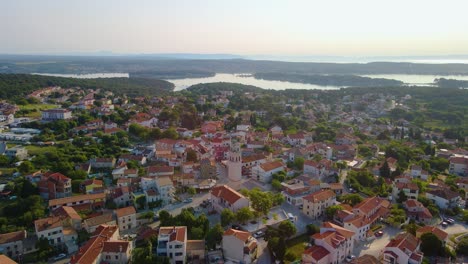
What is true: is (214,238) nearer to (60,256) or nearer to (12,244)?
(60,256)

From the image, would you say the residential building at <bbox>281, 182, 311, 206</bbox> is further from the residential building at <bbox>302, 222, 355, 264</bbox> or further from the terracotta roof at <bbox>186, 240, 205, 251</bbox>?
the terracotta roof at <bbox>186, 240, 205, 251</bbox>

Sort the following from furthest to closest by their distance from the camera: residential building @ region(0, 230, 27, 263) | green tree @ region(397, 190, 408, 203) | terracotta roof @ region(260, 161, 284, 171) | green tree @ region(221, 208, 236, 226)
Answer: terracotta roof @ region(260, 161, 284, 171)
green tree @ region(397, 190, 408, 203)
green tree @ region(221, 208, 236, 226)
residential building @ region(0, 230, 27, 263)

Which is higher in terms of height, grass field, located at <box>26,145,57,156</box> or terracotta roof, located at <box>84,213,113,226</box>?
grass field, located at <box>26,145,57,156</box>

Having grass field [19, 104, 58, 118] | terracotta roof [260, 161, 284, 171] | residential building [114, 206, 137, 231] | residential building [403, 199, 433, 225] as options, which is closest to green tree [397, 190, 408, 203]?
residential building [403, 199, 433, 225]

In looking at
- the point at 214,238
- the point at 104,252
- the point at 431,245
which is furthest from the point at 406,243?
the point at 104,252

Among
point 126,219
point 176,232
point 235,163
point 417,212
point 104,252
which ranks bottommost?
point 417,212

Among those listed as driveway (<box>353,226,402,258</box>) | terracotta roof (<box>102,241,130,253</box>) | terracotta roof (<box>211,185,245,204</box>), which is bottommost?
driveway (<box>353,226,402,258</box>)
